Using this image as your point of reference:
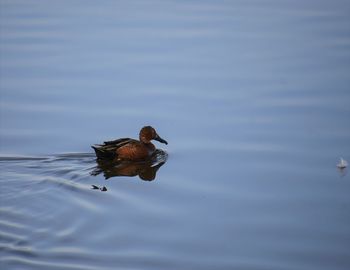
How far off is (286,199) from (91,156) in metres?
3.44

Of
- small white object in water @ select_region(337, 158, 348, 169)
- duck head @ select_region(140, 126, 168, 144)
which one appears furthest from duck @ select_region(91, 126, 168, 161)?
small white object in water @ select_region(337, 158, 348, 169)

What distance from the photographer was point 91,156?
40.2 ft

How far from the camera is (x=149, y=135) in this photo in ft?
41.4

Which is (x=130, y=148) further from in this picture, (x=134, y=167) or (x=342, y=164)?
(x=342, y=164)

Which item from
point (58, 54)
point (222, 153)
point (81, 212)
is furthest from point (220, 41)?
point (81, 212)

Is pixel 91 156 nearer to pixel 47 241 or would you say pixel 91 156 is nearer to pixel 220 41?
pixel 47 241

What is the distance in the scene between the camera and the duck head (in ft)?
41.3

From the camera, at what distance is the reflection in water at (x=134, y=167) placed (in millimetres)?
11781

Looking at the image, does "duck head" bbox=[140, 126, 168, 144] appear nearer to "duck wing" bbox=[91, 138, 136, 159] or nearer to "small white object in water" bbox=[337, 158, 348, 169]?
"duck wing" bbox=[91, 138, 136, 159]

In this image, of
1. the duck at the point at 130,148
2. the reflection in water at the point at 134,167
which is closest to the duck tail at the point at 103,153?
the duck at the point at 130,148

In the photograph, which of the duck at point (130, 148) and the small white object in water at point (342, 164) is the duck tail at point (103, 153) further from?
the small white object in water at point (342, 164)

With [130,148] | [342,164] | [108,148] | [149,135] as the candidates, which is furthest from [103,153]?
[342,164]

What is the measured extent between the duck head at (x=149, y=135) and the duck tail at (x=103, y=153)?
0.69 metres

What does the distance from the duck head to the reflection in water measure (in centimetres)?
23
